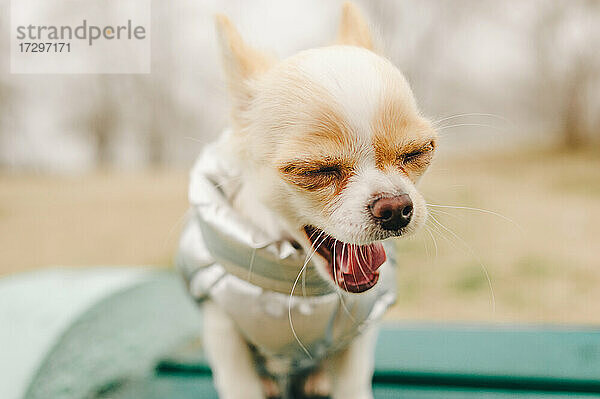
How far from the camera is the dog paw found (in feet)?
2.55

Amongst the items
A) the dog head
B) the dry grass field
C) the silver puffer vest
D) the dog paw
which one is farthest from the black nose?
the dry grass field

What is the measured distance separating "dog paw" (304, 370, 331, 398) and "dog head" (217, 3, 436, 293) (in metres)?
0.30

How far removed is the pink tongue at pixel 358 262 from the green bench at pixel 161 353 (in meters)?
0.34

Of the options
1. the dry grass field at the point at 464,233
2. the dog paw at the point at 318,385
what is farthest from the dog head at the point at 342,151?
the dry grass field at the point at 464,233

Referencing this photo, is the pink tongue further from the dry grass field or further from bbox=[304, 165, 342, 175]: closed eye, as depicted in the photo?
the dry grass field

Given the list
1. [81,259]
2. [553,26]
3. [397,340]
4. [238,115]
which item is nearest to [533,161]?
[553,26]

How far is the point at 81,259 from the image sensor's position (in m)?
1.93

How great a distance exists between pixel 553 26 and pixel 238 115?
1832 mm

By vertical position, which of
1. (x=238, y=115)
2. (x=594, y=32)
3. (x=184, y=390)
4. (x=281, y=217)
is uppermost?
(x=594, y=32)

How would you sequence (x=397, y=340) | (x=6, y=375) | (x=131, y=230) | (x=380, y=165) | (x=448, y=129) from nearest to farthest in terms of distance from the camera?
(x=380, y=165) < (x=448, y=129) < (x=6, y=375) < (x=397, y=340) < (x=131, y=230)

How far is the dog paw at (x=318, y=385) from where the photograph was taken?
2.55ft

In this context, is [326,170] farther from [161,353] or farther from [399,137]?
[161,353]

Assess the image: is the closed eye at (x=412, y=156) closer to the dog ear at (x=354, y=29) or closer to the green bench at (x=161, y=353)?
the dog ear at (x=354, y=29)

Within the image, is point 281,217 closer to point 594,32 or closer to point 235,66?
point 235,66
